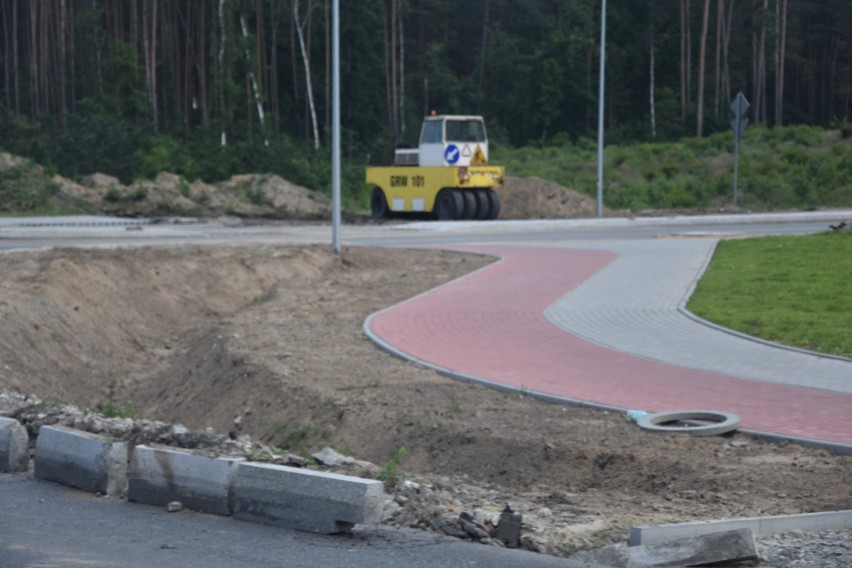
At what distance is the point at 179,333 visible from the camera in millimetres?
16797

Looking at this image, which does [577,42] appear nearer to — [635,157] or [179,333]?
[635,157]

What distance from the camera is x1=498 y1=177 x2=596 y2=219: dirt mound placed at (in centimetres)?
3866

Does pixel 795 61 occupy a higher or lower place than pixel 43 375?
higher

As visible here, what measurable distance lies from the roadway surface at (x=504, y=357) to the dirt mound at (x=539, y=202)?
7.39m

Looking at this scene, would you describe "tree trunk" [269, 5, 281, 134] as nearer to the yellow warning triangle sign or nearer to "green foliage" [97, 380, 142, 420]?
the yellow warning triangle sign

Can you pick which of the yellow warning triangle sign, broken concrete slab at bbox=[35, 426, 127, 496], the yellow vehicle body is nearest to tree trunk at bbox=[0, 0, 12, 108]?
the yellow vehicle body

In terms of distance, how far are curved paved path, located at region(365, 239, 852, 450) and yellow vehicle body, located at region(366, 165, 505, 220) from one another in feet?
47.2

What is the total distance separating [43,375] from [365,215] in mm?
25186

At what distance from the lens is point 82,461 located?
7.35 metres

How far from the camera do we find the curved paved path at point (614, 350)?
10086mm

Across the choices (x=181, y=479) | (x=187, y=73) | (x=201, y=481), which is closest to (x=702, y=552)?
(x=201, y=481)

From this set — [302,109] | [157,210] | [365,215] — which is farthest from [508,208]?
[302,109]

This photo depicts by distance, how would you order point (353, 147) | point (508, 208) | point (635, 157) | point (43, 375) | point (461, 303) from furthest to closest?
point (353, 147) < point (635, 157) < point (508, 208) < point (461, 303) < point (43, 375)

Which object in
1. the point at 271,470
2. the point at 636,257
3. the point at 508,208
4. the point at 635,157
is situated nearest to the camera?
the point at 271,470
